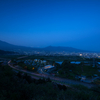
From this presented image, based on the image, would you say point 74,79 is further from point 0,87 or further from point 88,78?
point 0,87

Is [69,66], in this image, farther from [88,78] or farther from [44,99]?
[44,99]

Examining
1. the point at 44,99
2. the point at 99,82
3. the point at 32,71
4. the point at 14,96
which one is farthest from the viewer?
the point at 32,71

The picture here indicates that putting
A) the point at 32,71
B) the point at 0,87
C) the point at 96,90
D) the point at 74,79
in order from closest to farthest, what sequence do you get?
1. the point at 0,87
2. the point at 96,90
3. the point at 74,79
4. the point at 32,71

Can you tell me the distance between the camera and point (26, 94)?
3855mm

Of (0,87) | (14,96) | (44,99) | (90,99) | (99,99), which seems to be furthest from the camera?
(0,87)

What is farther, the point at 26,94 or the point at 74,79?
the point at 74,79

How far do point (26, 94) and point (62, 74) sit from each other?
694cm

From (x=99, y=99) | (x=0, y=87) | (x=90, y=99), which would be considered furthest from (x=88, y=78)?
(x=0, y=87)

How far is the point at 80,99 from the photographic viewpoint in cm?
316

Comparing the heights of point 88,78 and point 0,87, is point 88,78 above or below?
below

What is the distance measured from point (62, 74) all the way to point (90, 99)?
282 inches

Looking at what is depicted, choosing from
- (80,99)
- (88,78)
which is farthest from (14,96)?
(88,78)

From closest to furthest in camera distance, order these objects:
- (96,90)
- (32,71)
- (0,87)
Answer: (0,87)
(96,90)
(32,71)

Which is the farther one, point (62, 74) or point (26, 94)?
point (62, 74)
